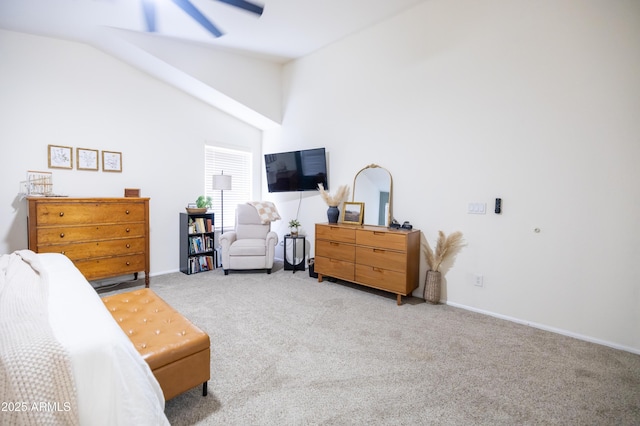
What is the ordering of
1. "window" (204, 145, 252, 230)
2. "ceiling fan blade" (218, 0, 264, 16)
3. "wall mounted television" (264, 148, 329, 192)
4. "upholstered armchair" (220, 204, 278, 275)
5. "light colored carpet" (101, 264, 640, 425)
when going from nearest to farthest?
"light colored carpet" (101, 264, 640, 425)
"ceiling fan blade" (218, 0, 264, 16)
"upholstered armchair" (220, 204, 278, 275)
"wall mounted television" (264, 148, 329, 192)
"window" (204, 145, 252, 230)

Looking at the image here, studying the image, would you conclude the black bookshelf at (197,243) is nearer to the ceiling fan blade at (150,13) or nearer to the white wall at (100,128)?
the white wall at (100,128)

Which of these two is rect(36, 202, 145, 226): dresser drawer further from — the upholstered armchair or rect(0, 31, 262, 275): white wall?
the upholstered armchair

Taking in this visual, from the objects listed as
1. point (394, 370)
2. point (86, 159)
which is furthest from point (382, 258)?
point (86, 159)

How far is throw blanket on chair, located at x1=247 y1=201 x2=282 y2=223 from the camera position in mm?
4617

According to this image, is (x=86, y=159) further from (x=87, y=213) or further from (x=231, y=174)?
(x=231, y=174)

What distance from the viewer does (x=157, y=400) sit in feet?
3.78

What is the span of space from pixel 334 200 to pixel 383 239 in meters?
1.08

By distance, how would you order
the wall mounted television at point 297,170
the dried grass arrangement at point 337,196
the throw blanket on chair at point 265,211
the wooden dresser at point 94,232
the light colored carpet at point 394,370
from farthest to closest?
1. the throw blanket on chair at point 265,211
2. the wall mounted television at point 297,170
3. the dried grass arrangement at point 337,196
4. the wooden dresser at point 94,232
5. the light colored carpet at point 394,370

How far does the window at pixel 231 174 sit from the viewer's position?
190 inches

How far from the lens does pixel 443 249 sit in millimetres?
3148

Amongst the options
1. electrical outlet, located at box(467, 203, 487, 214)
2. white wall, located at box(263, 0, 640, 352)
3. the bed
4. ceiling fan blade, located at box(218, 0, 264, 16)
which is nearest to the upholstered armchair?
white wall, located at box(263, 0, 640, 352)

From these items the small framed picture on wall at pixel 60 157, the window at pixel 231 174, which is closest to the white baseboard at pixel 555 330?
the window at pixel 231 174

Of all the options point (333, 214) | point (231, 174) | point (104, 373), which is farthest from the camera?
point (231, 174)

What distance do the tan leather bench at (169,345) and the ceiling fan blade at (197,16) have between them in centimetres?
273
